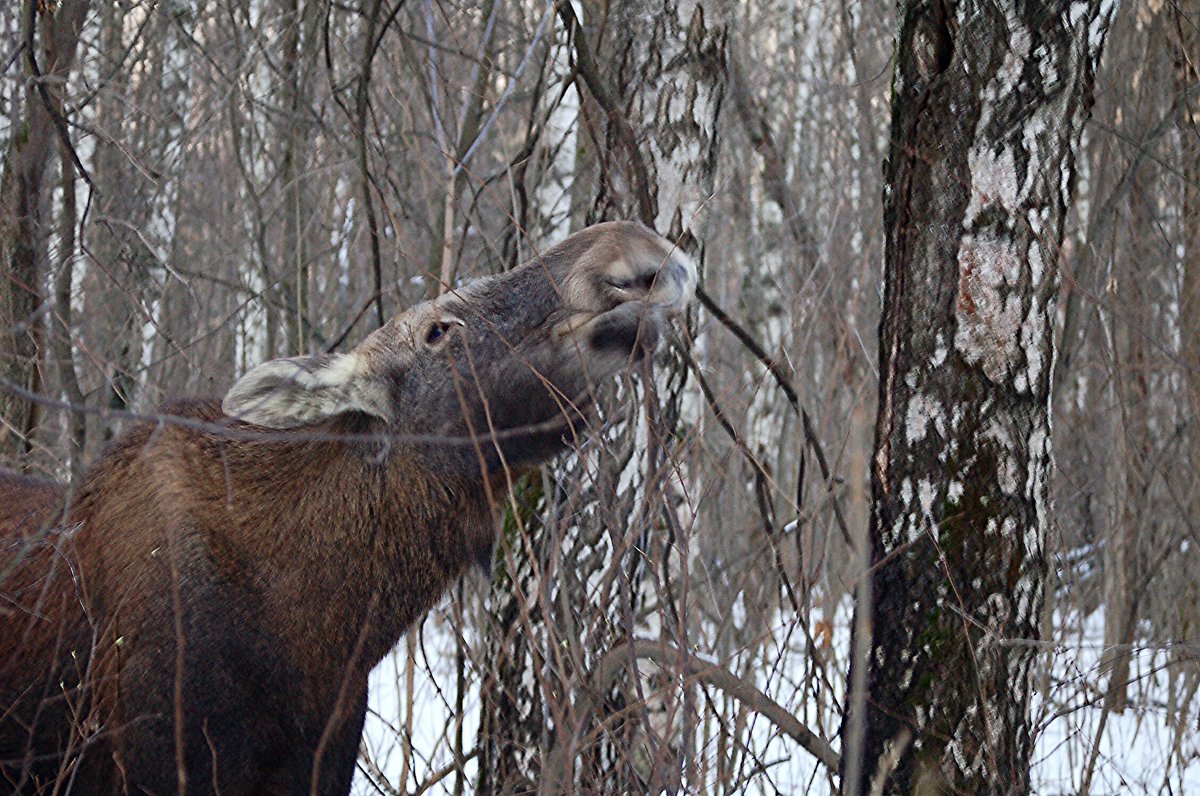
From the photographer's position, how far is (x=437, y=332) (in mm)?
4086

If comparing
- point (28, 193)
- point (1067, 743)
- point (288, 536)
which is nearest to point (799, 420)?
point (288, 536)

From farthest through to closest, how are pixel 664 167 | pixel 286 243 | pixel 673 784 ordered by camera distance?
pixel 286 243 → pixel 664 167 → pixel 673 784

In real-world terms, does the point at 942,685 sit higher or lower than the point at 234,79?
lower

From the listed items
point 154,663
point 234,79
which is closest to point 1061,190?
point 154,663

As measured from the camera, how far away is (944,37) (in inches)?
139

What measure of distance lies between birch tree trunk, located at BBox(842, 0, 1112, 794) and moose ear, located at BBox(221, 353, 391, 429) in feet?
5.49

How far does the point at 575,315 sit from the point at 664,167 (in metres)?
1.28

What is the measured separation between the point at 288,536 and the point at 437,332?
785 mm

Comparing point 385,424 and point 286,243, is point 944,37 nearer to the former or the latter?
point 385,424

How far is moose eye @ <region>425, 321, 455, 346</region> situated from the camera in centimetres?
405

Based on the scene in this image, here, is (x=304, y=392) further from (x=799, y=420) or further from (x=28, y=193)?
(x=28, y=193)

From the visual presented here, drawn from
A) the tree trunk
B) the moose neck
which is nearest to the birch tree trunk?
the moose neck

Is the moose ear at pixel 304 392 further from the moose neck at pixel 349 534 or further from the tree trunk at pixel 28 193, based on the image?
the tree trunk at pixel 28 193

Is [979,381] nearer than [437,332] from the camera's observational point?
Yes
